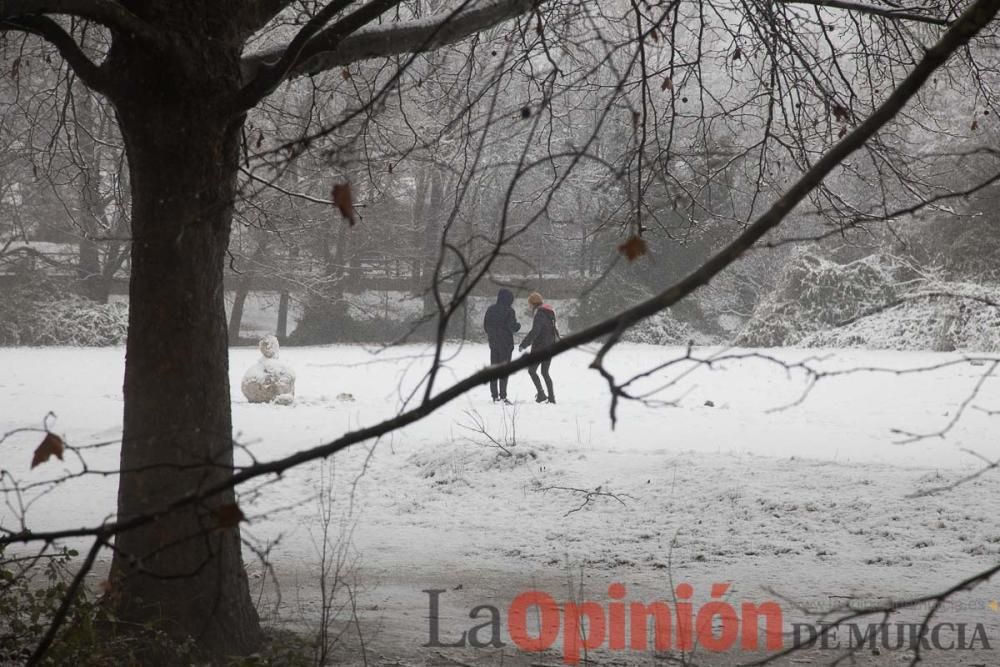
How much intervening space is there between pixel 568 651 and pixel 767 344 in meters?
22.0

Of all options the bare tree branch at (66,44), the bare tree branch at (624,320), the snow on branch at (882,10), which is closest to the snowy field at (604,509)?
the bare tree branch at (624,320)

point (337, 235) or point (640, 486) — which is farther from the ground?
point (337, 235)

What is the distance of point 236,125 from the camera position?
4285 millimetres

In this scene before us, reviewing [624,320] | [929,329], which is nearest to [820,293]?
[929,329]

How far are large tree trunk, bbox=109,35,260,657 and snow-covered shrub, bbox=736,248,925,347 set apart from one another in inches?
839

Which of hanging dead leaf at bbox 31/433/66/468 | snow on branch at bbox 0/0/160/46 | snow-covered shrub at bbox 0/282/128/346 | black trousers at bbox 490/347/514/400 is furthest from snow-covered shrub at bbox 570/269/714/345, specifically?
hanging dead leaf at bbox 31/433/66/468

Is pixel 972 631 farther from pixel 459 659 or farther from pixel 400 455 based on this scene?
pixel 400 455

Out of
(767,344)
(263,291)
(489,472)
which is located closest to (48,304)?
(263,291)

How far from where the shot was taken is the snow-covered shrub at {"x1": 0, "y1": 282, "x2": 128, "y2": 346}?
25.3 m

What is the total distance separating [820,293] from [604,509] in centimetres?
1854

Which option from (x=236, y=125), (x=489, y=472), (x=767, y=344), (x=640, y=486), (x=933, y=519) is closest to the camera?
(x=236, y=125)

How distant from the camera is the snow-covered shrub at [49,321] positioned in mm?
25281

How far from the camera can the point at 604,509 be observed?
25.6 feet

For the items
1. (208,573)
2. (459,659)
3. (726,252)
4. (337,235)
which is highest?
(337,235)
